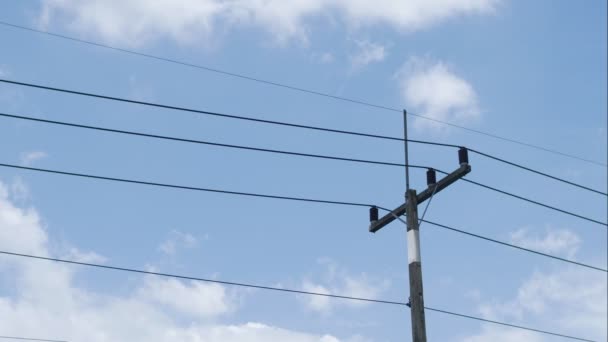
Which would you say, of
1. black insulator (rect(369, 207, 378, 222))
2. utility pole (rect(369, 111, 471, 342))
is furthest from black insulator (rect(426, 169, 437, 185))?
black insulator (rect(369, 207, 378, 222))

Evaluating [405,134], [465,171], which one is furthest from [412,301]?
[405,134]

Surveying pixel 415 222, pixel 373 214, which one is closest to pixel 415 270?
pixel 415 222

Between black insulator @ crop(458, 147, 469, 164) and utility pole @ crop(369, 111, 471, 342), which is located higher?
black insulator @ crop(458, 147, 469, 164)

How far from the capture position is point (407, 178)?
1711 cm

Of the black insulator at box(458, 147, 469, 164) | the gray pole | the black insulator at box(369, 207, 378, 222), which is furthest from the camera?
the black insulator at box(369, 207, 378, 222)

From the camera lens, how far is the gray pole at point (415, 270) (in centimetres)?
1489

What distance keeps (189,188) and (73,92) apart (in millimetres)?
3301

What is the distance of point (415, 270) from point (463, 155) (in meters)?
2.84

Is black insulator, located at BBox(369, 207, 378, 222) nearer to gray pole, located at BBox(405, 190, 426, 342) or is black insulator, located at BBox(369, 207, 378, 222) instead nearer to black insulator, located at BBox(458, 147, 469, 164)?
gray pole, located at BBox(405, 190, 426, 342)

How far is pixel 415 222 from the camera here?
16.3 metres

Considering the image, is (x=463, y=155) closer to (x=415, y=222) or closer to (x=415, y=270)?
(x=415, y=222)

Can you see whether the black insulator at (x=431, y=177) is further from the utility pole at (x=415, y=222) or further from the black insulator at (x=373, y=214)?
the black insulator at (x=373, y=214)

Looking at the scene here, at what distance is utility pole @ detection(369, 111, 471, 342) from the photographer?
14992 mm

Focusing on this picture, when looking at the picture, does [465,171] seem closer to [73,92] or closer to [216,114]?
[216,114]
